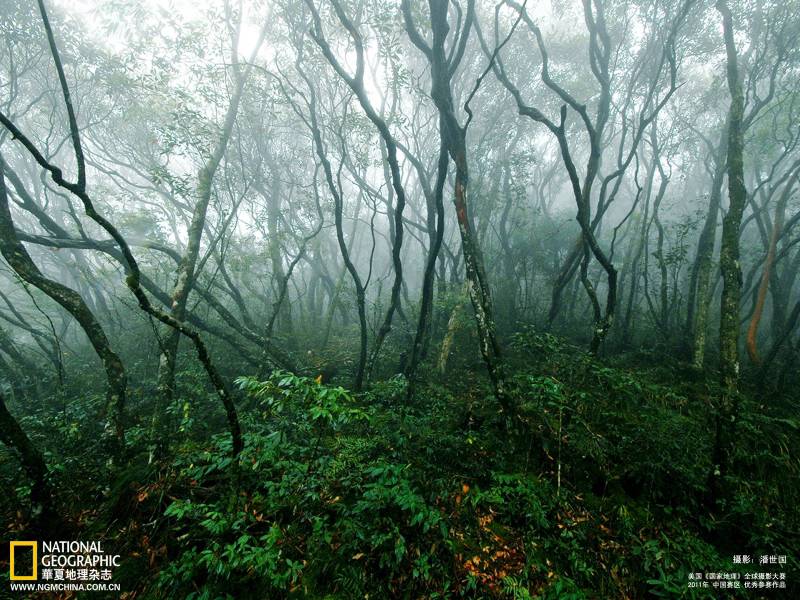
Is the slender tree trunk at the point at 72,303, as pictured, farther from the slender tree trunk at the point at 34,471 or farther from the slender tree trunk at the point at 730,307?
the slender tree trunk at the point at 730,307

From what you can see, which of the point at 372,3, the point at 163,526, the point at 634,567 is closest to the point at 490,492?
the point at 634,567

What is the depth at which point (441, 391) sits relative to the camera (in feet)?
21.9

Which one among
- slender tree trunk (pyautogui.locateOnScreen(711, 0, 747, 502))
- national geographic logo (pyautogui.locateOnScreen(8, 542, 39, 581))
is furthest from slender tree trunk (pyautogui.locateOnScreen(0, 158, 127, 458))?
slender tree trunk (pyautogui.locateOnScreen(711, 0, 747, 502))

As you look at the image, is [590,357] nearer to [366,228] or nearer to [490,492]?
[490,492]

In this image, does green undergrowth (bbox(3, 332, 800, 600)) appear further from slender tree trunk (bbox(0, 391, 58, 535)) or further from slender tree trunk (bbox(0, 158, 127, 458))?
slender tree trunk (bbox(0, 158, 127, 458))

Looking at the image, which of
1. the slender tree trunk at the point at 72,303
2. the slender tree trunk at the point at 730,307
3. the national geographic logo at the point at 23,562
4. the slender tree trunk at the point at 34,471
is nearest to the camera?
the slender tree trunk at the point at 34,471

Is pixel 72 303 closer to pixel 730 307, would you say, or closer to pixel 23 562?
pixel 23 562

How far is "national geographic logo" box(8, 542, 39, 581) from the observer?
3131 mm

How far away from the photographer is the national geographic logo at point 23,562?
10.3ft

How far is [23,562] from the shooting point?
10.6 feet

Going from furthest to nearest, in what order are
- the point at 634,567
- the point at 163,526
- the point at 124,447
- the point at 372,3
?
the point at 372,3
the point at 124,447
the point at 163,526
the point at 634,567

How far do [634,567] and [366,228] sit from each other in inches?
1076

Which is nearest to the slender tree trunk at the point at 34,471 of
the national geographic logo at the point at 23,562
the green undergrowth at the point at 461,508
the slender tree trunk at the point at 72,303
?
the national geographic logo at the point at 23,562

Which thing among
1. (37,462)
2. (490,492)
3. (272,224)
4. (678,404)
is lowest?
(490,492)
